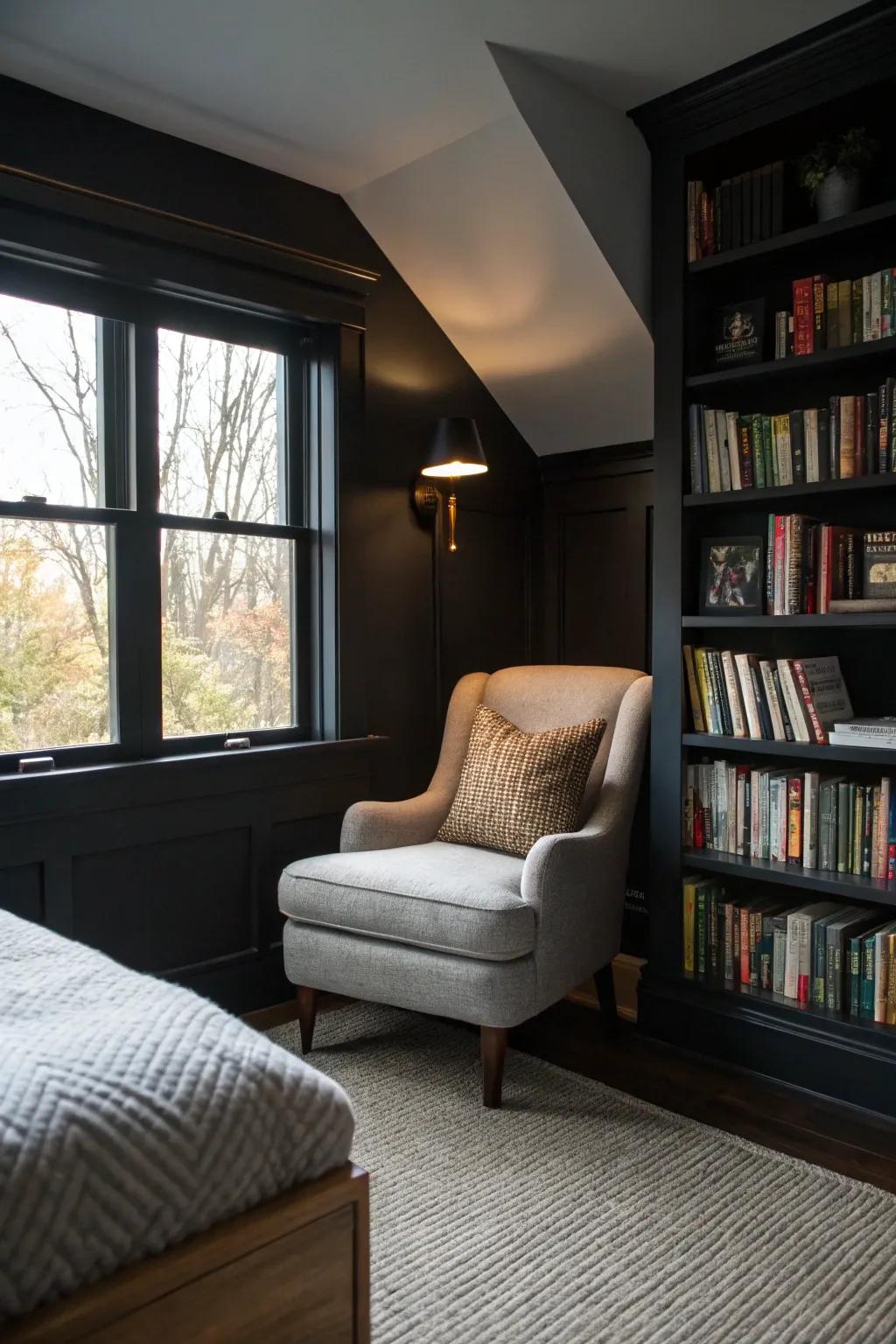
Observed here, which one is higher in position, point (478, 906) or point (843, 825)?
point (843, 825)

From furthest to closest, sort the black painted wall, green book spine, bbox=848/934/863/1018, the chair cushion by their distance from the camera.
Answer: the black painted wall → green book spine, bbox=848/934/863/1018 → the chair cushion

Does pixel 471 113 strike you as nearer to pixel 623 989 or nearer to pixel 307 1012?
pixel 307 1012

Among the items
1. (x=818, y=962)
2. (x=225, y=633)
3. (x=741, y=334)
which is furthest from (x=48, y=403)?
(x=818, y=962)

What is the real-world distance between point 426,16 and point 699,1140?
2.55m

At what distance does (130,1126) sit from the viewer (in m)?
1.12

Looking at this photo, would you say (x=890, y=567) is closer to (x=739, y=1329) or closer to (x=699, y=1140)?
(x=699, y=1140)

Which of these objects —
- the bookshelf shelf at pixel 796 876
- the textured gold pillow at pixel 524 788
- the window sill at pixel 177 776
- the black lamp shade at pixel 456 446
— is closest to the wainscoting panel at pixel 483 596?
the black lamp shade at pixel 456 446

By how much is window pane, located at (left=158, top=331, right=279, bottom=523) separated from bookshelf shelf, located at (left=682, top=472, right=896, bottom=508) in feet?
4.10

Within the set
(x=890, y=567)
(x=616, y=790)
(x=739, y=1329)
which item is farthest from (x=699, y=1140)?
(x=890, y=567)

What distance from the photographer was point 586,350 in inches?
124

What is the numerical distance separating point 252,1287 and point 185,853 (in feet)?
5.64

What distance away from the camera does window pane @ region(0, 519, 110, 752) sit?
8.30 feet

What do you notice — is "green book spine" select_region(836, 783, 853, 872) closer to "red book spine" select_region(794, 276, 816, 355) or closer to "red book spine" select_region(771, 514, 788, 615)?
"red book spine" select_region(771, 514, 788, 615)

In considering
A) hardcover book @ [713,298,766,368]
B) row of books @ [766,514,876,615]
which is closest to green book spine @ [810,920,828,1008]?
row of books @ [766,514,876,615]
